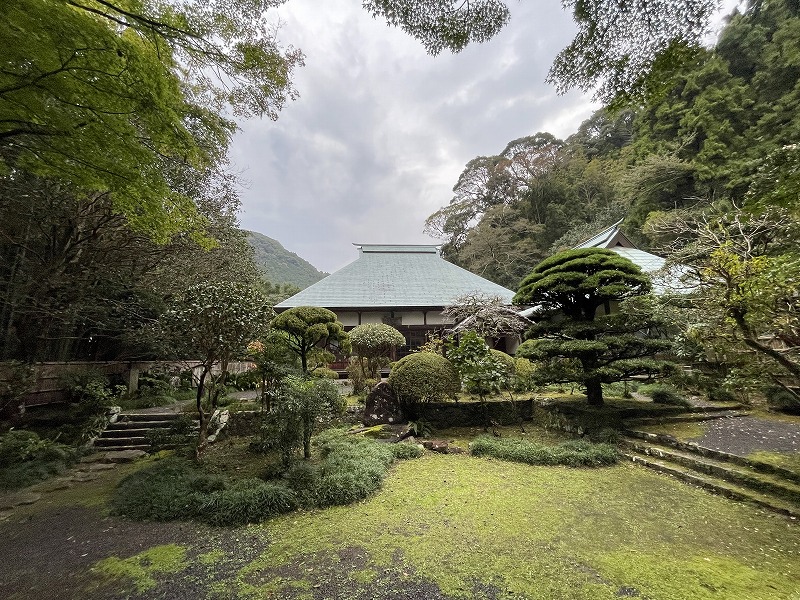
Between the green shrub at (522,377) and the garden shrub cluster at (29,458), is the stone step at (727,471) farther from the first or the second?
the garden shrub cluster at (29,458)

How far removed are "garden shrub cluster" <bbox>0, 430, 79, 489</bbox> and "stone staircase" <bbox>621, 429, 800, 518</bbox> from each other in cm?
932

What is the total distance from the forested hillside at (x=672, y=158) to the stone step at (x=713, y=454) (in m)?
4.72

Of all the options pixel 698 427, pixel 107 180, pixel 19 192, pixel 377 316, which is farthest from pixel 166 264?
pixel 698 427

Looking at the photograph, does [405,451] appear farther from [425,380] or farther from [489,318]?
[489,318]

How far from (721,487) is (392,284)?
12762mm

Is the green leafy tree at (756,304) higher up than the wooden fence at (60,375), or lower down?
higher up

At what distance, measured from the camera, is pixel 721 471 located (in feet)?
14.2

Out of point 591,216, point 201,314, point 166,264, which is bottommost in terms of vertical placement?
point 201,314

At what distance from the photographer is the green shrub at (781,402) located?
654 centimetres

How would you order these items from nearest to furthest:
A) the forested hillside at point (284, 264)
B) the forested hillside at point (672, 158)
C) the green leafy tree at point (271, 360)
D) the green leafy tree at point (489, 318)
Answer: the green leafy tree at point (271, 360), the green leafy tree at point (489, 318), the forested hillside at point (672, 158), the forested hillside at point (284, 264)

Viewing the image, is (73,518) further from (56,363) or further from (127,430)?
(56,363)

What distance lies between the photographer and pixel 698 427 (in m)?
6.02

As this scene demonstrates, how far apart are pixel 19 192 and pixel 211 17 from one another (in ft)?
17.4

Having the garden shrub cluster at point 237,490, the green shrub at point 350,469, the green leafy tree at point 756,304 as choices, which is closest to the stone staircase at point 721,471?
the green leafy tree at point 756,304
